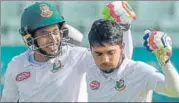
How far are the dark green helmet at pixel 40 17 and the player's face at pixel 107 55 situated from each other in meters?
0.49

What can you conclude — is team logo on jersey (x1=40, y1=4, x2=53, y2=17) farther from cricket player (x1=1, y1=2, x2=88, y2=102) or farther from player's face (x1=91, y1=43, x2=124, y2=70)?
player's face (x1=91, y1=43, x2=124, y2=70)

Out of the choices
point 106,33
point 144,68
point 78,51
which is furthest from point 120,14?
point 144,68

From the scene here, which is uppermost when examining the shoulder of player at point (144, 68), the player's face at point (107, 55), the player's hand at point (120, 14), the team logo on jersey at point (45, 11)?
the team logo on jersey at point (45, 11)

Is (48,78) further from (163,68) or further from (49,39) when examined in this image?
(163,68)

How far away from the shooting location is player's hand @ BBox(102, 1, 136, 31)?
19.6ft

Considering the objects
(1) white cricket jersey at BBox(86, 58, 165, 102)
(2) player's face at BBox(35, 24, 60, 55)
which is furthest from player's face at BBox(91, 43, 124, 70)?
(2) player's face at BBox(35, 24, 60, 55)

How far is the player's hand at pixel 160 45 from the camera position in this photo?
5305 millimetres

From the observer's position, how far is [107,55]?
5379 millimetres

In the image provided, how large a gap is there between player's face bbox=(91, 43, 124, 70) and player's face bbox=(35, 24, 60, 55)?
1.13 feet

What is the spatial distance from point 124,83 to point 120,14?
619mm

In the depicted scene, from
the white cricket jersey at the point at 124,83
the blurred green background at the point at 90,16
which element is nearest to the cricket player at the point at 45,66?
the white cricket jersey at the point at 124,83

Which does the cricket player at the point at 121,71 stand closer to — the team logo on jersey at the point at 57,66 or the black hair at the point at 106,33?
the black hair at the point at 106,33

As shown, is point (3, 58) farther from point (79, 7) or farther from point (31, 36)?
point (31, 36)

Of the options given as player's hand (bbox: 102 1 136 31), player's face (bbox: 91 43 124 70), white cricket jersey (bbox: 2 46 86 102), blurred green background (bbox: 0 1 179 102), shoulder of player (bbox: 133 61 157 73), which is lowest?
blurred green background (bbox: 0 1 179 102)
